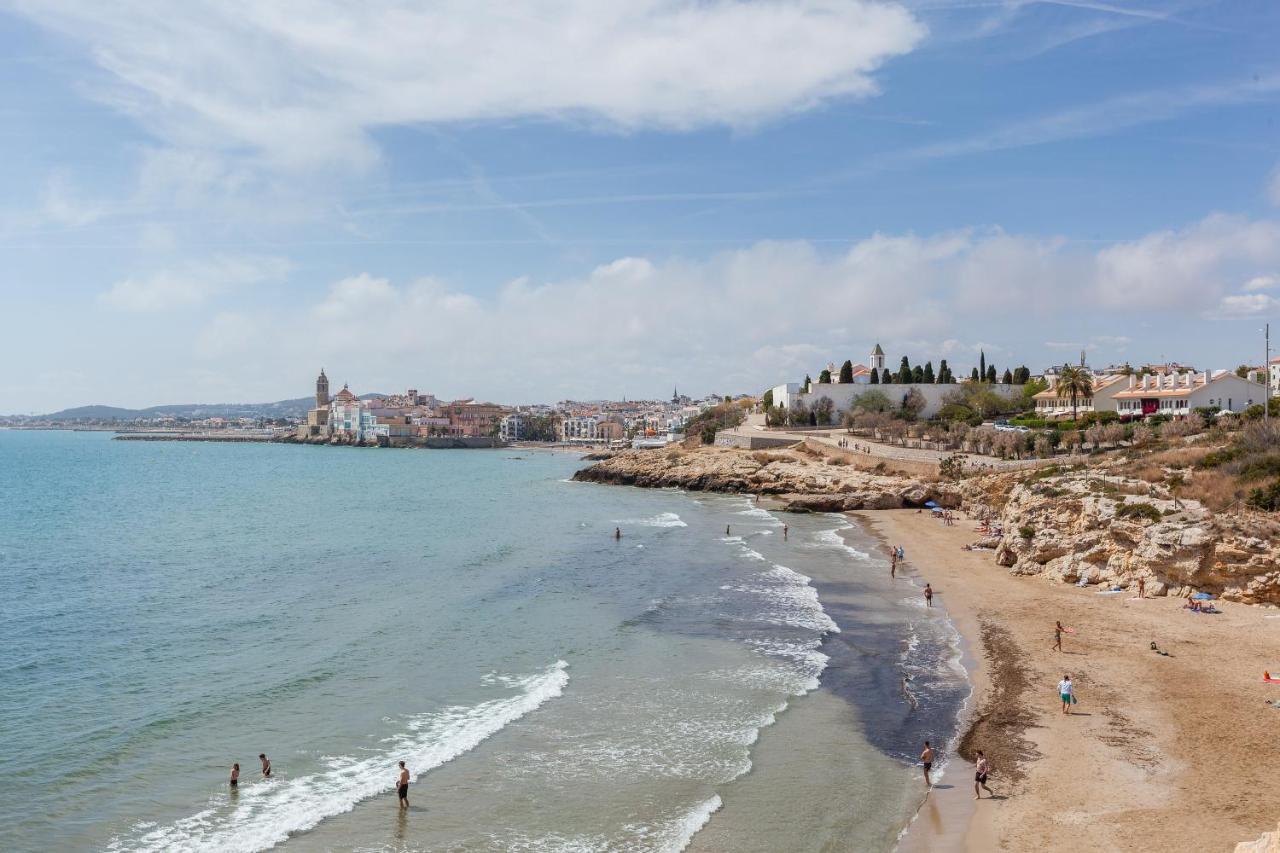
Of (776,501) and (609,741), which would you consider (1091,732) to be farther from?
(776,501)

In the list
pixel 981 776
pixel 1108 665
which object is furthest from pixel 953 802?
pixel 1108 665

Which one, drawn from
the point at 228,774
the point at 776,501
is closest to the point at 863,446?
the point at 776,501

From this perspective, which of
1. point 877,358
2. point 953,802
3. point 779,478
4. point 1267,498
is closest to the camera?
point 953,802

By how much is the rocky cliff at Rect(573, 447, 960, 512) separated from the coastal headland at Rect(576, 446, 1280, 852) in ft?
30.7

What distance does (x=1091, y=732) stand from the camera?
18.5 metres

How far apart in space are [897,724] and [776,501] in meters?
45.0

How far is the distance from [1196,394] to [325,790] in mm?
64270

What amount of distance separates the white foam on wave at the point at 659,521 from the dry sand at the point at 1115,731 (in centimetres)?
2362

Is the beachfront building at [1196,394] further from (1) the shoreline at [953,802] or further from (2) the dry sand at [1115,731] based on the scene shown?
(1) the shoreline at [953,802]

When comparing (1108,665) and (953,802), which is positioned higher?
(1108,665)

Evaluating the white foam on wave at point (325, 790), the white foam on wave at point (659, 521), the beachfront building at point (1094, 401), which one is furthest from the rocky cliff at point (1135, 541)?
the beachfront building at point (1094, 401)

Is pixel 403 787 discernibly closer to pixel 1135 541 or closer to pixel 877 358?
pixel 1135 541

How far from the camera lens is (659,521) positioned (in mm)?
54281

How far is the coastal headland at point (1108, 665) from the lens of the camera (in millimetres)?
14883
